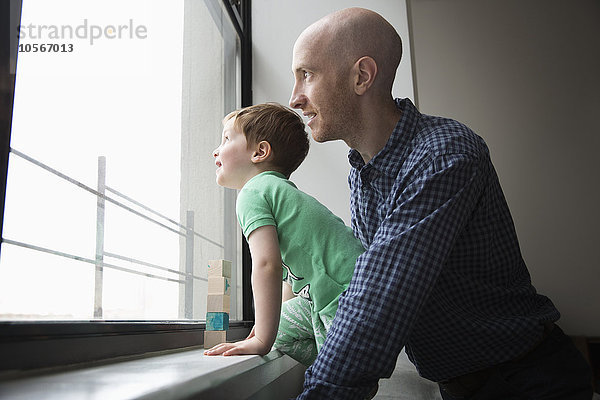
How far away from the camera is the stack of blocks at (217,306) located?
1.20 meters

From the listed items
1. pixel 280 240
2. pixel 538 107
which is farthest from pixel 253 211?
pixel 538 107

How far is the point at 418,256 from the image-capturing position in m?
0.80

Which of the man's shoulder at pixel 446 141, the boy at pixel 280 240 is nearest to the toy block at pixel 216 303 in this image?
the boy at pixel 280 240

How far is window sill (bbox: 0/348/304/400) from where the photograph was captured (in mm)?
563

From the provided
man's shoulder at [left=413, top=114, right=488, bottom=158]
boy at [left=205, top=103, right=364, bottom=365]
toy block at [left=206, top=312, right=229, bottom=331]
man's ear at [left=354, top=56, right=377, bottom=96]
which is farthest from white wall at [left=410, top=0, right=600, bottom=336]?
toy block at [left=206, top=312, right=229, bottom=331]

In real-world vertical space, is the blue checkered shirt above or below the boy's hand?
above

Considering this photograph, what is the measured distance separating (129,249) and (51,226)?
1.09ft

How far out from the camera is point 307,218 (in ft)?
3.99

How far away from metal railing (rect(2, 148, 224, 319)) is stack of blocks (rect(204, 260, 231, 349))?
0.22 m

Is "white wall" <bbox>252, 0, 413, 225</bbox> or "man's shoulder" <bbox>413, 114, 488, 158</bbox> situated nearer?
"man's shoulder" <bbox>413, 114, 488, 158</bbox>

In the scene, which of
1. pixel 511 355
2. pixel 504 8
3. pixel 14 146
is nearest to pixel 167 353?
pixel 14 146

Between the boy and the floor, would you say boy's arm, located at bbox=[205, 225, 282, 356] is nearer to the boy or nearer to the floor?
the boy

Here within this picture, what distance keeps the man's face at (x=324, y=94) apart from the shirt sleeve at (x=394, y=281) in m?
0.31

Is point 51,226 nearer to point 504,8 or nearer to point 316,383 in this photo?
point 316,383
